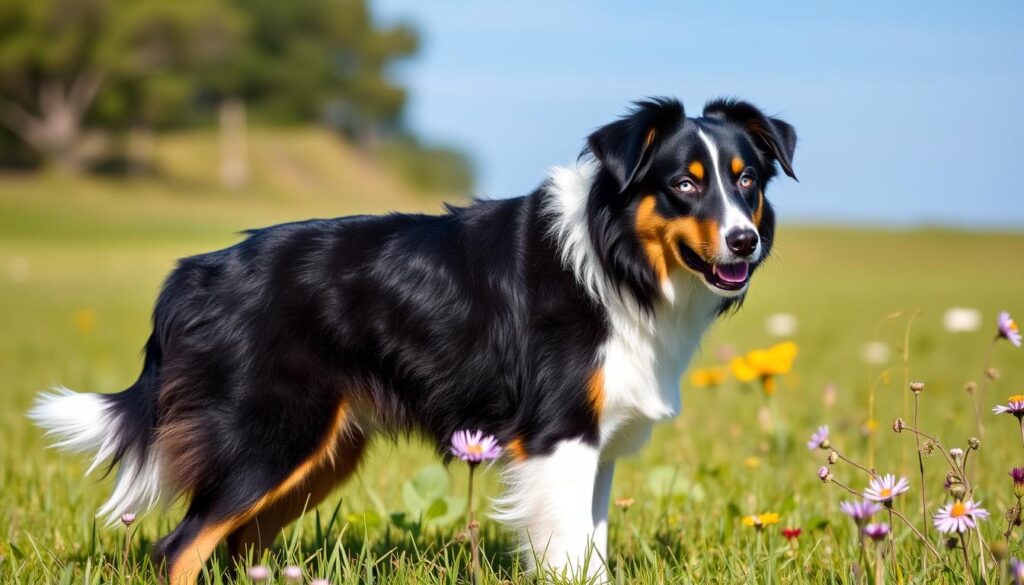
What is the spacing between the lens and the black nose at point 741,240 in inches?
130

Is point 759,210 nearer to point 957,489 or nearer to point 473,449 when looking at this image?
point 957,489

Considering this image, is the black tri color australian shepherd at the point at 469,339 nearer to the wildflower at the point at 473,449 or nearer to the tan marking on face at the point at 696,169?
the tan marking on face at the point at 696,169

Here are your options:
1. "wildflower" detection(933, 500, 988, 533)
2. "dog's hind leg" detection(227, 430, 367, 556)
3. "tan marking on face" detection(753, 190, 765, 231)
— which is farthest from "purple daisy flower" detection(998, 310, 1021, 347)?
"dog's hind leg" detection(227, 430, 367, 556)

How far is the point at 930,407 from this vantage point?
766 centimetres

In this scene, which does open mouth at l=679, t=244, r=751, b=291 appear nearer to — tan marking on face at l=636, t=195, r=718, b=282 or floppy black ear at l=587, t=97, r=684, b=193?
tan marking on face at l=636, t=195, r=718, b=282

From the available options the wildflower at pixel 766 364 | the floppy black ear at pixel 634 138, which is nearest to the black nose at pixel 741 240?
the floppy black ear at pixel 634 138

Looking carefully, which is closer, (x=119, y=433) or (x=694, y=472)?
(x=119, y=433)

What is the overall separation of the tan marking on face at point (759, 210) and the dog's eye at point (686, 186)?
274 millimetres

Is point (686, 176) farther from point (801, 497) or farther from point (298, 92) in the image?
point (298, 92)

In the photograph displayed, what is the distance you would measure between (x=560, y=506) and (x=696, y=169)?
119 cm

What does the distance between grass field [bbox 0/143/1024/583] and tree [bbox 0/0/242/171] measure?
2540 centimetres

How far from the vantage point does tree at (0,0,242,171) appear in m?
41.5

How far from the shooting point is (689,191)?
3471 millimetres

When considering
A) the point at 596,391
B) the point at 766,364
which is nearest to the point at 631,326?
the point at 596,391
